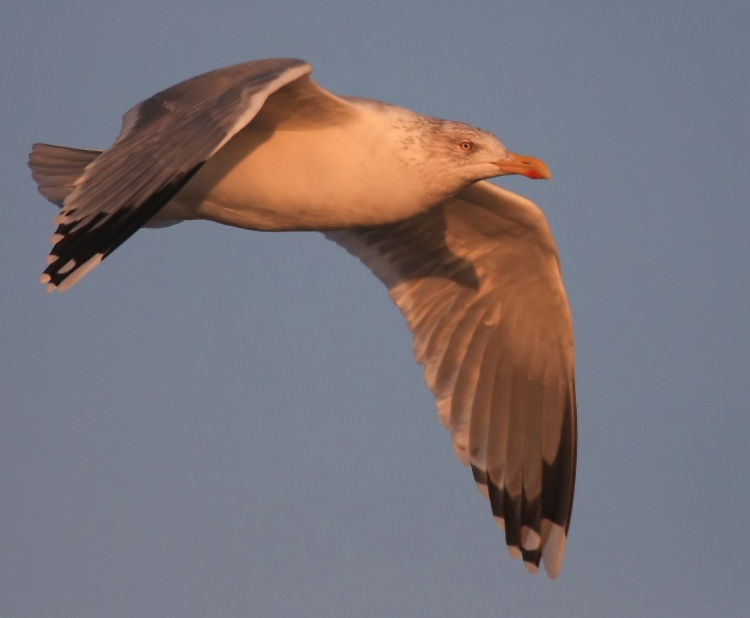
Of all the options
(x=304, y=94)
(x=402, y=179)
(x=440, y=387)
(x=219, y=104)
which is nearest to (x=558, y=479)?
(x=440, y=387)

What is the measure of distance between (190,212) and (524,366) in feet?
8.59

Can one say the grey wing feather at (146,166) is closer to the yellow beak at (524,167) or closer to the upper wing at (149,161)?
the upper wing at (149,161)

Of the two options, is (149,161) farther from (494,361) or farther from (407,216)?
(494,361)

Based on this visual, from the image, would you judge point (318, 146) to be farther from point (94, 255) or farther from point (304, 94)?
point (94, 255)

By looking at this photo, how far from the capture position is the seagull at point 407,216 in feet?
20.8

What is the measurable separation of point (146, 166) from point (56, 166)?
2.37m

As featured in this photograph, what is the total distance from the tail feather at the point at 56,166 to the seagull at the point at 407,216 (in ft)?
0.03

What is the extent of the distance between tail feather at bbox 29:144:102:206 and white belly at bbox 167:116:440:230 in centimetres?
105

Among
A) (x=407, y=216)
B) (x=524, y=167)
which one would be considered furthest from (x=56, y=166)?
(x=524, y=167)

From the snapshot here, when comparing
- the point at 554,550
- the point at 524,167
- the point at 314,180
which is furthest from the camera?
the point at 554,550

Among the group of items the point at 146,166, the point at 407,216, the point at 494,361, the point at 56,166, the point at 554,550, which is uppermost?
the point at 56,166

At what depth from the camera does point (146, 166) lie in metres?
6.36

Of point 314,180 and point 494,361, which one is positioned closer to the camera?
point 314,180

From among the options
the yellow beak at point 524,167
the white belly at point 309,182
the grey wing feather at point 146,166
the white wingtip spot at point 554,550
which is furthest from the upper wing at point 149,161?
the white wingtip spot at point 554,550
